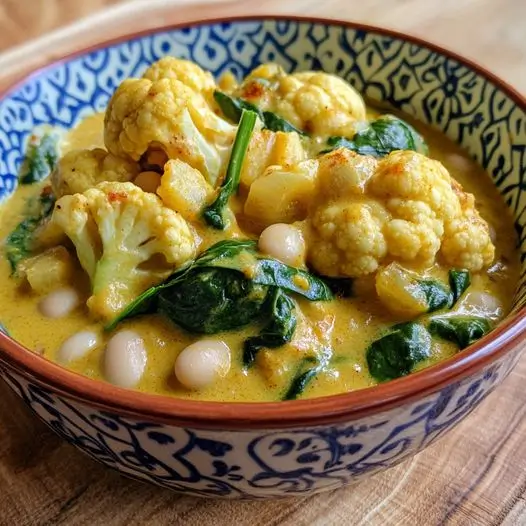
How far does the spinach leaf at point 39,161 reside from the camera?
2378 millimetres

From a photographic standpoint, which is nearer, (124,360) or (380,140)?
(124,360)

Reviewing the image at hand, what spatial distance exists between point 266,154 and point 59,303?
27.1 inches

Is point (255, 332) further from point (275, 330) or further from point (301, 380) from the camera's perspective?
point (301, 380)

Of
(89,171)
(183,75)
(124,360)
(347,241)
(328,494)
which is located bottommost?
(328,494)

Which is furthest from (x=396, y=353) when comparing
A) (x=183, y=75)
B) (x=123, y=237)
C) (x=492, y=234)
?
(x=183, y=75)

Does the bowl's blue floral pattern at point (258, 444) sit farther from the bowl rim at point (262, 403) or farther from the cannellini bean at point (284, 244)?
the cannellini bean at point (284, 244)

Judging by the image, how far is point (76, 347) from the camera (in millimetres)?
1688

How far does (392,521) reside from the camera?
1.74 metres

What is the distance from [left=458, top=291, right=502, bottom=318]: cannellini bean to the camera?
1.82m

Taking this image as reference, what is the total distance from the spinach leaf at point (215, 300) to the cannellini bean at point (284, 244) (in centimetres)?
10

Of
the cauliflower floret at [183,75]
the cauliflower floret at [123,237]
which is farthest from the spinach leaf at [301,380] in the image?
the cauliflower floret at [183,75]

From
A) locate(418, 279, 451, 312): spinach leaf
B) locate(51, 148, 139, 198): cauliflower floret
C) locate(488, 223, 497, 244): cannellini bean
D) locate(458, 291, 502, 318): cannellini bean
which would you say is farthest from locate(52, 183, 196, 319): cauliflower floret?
locate(488, 223, 497, 244): cannellini bean

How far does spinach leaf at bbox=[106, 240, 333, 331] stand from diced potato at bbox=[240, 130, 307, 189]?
0.25 metres

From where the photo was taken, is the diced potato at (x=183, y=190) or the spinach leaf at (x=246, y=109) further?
the spinach leaf at (x=246, y=109)
